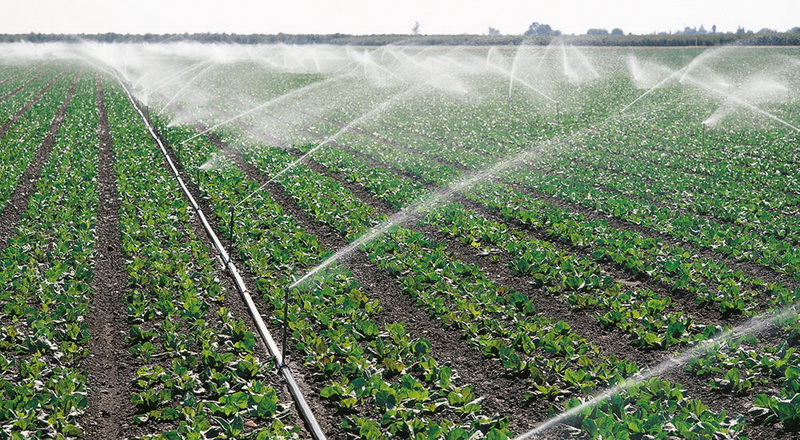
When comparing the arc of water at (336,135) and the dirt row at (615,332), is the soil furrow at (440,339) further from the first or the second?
the arc of water at (336,135)

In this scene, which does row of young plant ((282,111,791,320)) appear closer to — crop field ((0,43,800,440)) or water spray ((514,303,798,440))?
crop field ((0,43,800,440))

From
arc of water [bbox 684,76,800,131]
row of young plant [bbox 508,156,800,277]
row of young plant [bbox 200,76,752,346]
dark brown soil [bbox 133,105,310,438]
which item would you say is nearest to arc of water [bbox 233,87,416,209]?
dark brown soil [bbox 133,105,310,438]

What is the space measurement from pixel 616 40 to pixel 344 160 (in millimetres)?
61040

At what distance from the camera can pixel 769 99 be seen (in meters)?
35.1

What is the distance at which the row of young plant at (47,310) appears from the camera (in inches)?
207

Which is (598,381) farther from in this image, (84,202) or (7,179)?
(7,179)

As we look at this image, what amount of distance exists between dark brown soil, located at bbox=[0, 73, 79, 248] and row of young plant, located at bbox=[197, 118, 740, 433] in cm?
530

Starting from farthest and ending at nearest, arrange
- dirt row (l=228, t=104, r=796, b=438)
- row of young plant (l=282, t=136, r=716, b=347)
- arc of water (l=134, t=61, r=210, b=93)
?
arc of water (l=134, t=61, r=210, b=93)
row of young plant (l=282, t=136, r=716, b=347)
dirt row (l=228, t=104, r=796, b=438)

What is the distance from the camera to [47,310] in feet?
24.1

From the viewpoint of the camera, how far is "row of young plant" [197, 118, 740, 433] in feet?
19.8

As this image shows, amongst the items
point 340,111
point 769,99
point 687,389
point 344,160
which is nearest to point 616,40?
point 769,99

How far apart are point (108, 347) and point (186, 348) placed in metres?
0.87

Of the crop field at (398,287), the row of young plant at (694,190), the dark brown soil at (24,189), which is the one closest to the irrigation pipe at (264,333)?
the crop field at (398,287)

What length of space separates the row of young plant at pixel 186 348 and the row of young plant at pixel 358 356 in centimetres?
53
